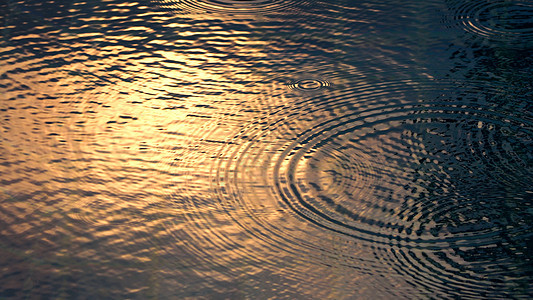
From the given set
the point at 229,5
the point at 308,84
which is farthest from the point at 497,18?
the point at 229,5

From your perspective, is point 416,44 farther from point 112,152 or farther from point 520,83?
point 112,152

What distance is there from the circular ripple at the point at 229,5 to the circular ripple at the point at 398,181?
42cm

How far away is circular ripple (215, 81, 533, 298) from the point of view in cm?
96

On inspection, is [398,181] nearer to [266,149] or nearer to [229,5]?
[266,149]

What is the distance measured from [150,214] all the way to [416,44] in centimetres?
76

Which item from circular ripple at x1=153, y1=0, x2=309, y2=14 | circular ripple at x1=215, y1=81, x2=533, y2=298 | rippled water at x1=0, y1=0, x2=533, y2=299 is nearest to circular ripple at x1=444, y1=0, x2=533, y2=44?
rippled water at x1=0, y1=0, x2=533, y2=299

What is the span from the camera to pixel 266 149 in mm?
1169

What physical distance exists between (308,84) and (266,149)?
0.24 meters

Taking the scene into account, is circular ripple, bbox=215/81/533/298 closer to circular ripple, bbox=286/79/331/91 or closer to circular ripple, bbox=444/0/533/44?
circular ripple, bbox=286/79/331/91

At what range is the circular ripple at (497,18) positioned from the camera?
150 centimetres

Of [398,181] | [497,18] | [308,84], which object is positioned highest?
[497,18]

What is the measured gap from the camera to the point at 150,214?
104 centimetres

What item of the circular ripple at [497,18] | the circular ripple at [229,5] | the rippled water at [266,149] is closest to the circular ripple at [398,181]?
the rippled water at [266,149]

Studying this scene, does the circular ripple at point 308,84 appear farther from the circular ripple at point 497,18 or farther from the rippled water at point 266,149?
the circular ripple at point 497,18
